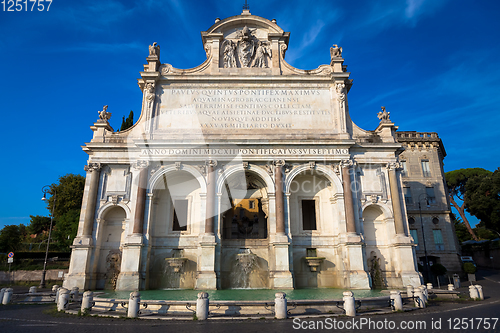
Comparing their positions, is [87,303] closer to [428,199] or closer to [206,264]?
[206,264]

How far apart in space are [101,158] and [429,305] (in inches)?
862

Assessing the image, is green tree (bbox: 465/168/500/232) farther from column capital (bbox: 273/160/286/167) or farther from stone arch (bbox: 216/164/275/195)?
stone arch (bbox: 216/164/275/195)

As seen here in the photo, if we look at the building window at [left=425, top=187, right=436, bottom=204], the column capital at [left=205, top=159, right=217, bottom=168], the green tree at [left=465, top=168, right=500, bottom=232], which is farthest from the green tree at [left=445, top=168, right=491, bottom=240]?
the column capital at [left=205, top=159, right=217, bottom=168]

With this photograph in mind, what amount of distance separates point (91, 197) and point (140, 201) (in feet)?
12.2

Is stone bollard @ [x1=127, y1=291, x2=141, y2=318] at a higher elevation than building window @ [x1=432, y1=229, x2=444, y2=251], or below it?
below

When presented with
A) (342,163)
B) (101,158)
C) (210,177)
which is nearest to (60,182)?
(101,158)

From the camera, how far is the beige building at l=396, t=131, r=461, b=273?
117 feet

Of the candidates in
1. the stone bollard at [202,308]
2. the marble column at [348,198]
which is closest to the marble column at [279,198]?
the marble column at [348,198]

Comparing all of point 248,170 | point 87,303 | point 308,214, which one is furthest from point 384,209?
point 87,303

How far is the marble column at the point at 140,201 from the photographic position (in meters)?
21.8

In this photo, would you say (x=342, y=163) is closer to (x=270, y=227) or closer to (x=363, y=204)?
(x=363, y=204)

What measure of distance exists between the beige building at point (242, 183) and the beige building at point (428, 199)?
15.3 metres

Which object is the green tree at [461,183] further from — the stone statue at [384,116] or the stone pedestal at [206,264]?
the stone pedestal at [206,264]

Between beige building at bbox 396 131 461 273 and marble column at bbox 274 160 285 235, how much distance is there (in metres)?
20.0
